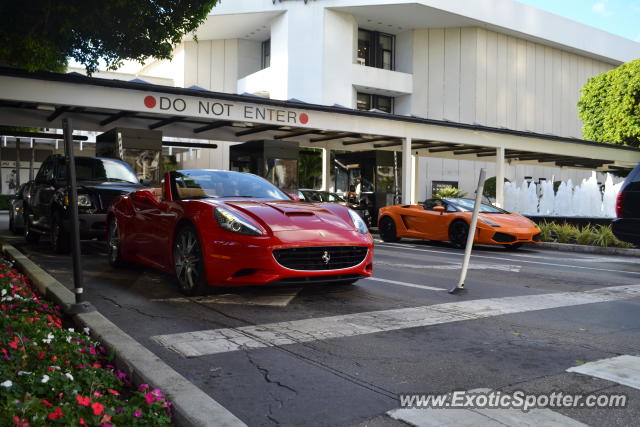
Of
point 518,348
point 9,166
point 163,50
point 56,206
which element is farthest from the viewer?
point 9,166

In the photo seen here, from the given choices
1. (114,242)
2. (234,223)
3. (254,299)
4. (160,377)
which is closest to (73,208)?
(234,223)

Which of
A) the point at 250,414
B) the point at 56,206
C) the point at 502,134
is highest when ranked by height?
the point at 502,134

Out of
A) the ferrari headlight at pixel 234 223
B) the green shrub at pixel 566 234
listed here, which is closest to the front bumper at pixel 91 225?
the ferrari headlight at pixel 234 223

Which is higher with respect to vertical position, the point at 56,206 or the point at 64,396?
the point at 56,206

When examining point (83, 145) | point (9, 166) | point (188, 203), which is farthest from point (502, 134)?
point (9, 166)

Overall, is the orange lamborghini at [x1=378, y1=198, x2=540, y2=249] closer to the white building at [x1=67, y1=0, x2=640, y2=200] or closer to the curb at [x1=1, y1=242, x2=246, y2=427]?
the curb at [x1=1, y1=242, x2=246, y2=427]

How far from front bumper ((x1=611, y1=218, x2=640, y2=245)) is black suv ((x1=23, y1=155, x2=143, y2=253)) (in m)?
7.72

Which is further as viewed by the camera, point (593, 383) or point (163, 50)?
point (163, 50)

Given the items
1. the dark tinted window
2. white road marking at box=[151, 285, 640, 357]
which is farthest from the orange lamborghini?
the dark tinted window

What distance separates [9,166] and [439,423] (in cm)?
4672

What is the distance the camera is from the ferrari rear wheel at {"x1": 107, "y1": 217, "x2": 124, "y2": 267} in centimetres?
815

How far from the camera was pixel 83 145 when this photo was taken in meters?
39.9

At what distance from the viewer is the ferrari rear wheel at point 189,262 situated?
5883 millimetres

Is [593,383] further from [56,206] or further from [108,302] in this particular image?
[56,206]
